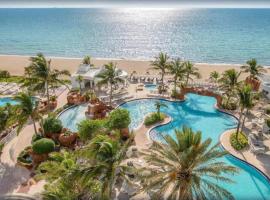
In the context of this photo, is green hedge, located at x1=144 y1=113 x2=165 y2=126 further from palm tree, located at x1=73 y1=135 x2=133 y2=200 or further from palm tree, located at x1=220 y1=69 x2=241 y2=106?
palm tree, located at x1=73 y1=135 x2=133 y2=200

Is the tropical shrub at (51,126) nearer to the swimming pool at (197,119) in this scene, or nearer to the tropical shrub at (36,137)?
the tropical shrub at (36,137)

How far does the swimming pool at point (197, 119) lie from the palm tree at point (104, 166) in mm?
9776

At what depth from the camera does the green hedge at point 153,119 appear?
29.7m

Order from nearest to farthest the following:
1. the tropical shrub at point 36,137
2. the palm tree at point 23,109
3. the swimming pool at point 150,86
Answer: the palm tree at point 23,109 → the tropical shrub at point 36,137 → the swimming pool at point 150,86

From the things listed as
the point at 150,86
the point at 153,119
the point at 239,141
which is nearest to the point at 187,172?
the point at 239,141

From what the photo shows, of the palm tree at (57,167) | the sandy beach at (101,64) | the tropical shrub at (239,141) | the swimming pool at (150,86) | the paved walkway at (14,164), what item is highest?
the sandy beach at (101,64)

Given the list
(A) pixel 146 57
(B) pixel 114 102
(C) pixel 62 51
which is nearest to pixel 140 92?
(B) pixel 114 102

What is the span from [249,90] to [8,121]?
22.3 metres

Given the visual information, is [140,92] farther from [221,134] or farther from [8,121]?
[8,121]

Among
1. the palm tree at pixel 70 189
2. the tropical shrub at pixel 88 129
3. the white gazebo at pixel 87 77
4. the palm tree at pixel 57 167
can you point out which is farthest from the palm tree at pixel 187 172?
the white gazebo at pixel 87 77

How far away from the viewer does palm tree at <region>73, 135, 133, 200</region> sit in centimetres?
1485

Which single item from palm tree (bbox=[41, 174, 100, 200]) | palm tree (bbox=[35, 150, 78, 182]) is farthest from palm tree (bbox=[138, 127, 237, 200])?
palm tree (bbox=[35, 150, 78, 182])

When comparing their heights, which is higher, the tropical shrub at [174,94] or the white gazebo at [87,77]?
the white gazebo at [87,77]

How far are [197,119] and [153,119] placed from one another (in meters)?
5.46
